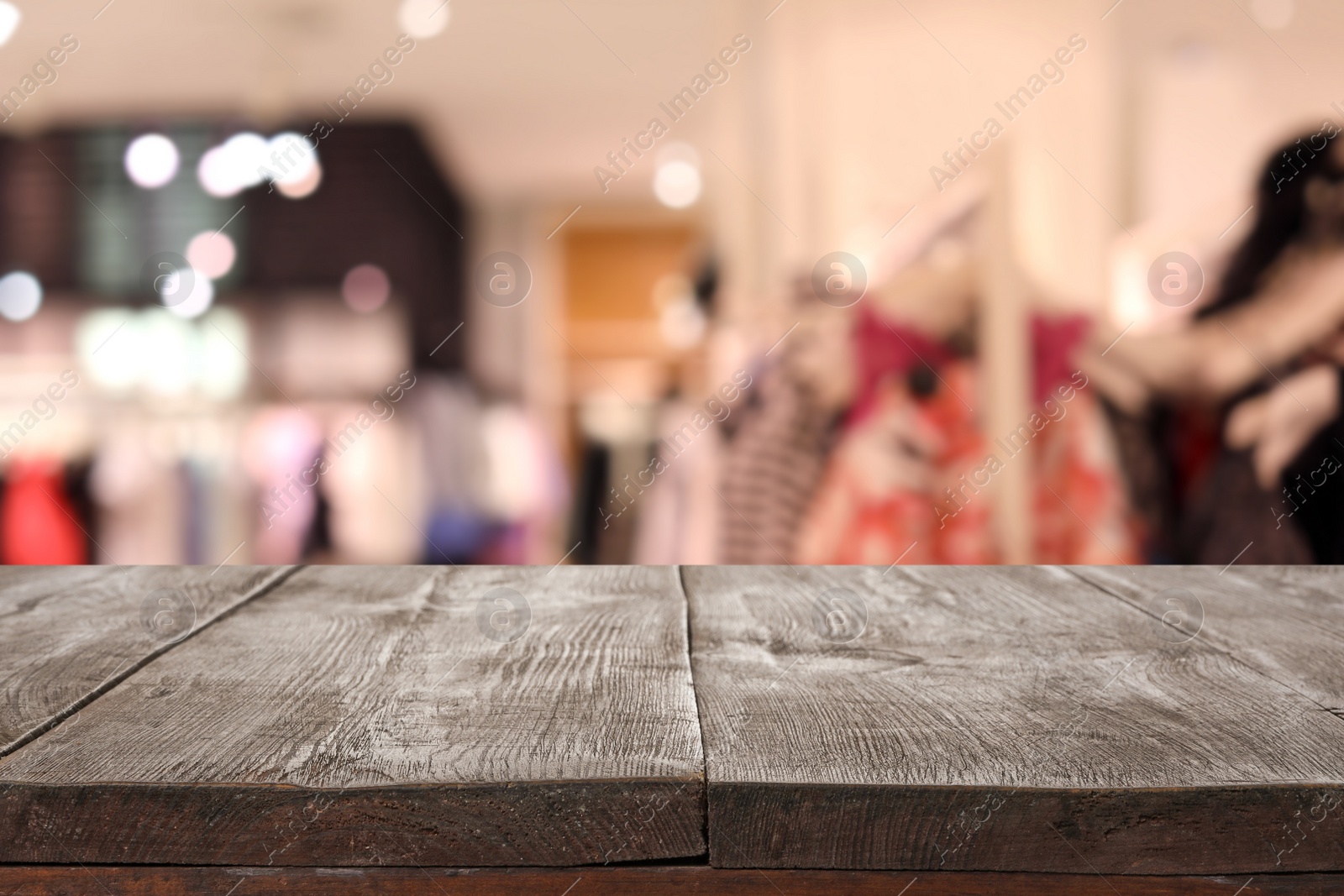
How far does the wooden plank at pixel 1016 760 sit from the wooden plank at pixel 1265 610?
0.02 metres

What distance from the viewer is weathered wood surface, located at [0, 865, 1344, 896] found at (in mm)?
302

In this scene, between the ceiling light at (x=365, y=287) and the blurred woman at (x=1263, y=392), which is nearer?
the blurred woman at (x=1263, y=392)

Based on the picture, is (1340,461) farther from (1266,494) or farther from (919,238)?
(919,238)

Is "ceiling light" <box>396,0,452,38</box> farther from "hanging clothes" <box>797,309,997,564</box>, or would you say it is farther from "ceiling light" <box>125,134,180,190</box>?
"hanging clothes" <box>797,309,997,564</box>

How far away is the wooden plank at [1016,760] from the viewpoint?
297mm

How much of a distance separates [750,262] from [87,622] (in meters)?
1.09

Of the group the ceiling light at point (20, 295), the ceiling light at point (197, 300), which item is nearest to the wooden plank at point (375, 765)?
the ceiling light at point (197, 300)

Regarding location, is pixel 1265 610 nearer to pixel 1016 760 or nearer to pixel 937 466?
pixel 1016 760

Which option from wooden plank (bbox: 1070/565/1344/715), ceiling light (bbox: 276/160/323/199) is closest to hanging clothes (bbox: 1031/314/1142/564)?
wooden plank (bbox: 1070/565/1344/715)

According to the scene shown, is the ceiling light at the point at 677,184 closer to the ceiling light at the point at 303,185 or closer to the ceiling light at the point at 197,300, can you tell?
the ceiling light at the point at 303,185

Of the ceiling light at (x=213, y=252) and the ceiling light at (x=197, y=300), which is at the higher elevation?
the ceiling light at (x=213, y=252)

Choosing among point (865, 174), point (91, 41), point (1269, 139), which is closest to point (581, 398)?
point (865, 174)

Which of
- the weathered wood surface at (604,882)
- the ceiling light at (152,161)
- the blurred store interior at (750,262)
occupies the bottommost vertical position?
the weathered wood surface at (604,882)

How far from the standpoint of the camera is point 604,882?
1.01ft
